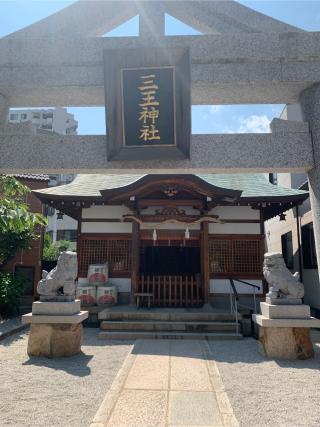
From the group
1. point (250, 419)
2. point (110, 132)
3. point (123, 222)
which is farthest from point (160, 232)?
point (250, 419)

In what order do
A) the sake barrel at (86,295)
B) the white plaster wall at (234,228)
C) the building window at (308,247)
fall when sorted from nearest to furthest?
the sake barrel at (86,295), the white plaster wall at (234,228), the building window at (308,247)

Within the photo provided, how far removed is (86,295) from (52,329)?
399 centimetres

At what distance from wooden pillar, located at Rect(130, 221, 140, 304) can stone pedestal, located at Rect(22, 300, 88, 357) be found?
4.35m

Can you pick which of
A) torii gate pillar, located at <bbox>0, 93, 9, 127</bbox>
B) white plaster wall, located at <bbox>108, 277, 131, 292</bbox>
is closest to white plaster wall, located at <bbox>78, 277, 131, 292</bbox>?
white plaster wall, located at <bbox>108, 277, 131, 292</bbox>

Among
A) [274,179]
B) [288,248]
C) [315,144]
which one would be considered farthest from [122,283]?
[274,179]

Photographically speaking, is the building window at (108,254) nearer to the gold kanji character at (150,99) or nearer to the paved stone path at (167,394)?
the paved stone path at (167,394)

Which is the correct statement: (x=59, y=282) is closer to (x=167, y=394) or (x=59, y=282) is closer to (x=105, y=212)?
(x=167, y=394)

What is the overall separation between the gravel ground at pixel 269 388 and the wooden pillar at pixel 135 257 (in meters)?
4.44

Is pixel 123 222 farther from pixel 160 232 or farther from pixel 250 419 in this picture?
pixel 250 419

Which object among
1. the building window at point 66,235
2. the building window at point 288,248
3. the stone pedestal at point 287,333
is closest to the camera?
the stone pedestal at point 287,333

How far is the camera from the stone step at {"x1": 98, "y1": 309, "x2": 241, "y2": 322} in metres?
9.18

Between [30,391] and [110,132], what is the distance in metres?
4.21

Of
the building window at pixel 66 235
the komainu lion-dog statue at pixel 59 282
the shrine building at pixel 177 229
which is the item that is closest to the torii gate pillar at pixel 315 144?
the komainu lion-dog statue at pixel 59 282

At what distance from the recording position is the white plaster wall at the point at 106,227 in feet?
38.9
